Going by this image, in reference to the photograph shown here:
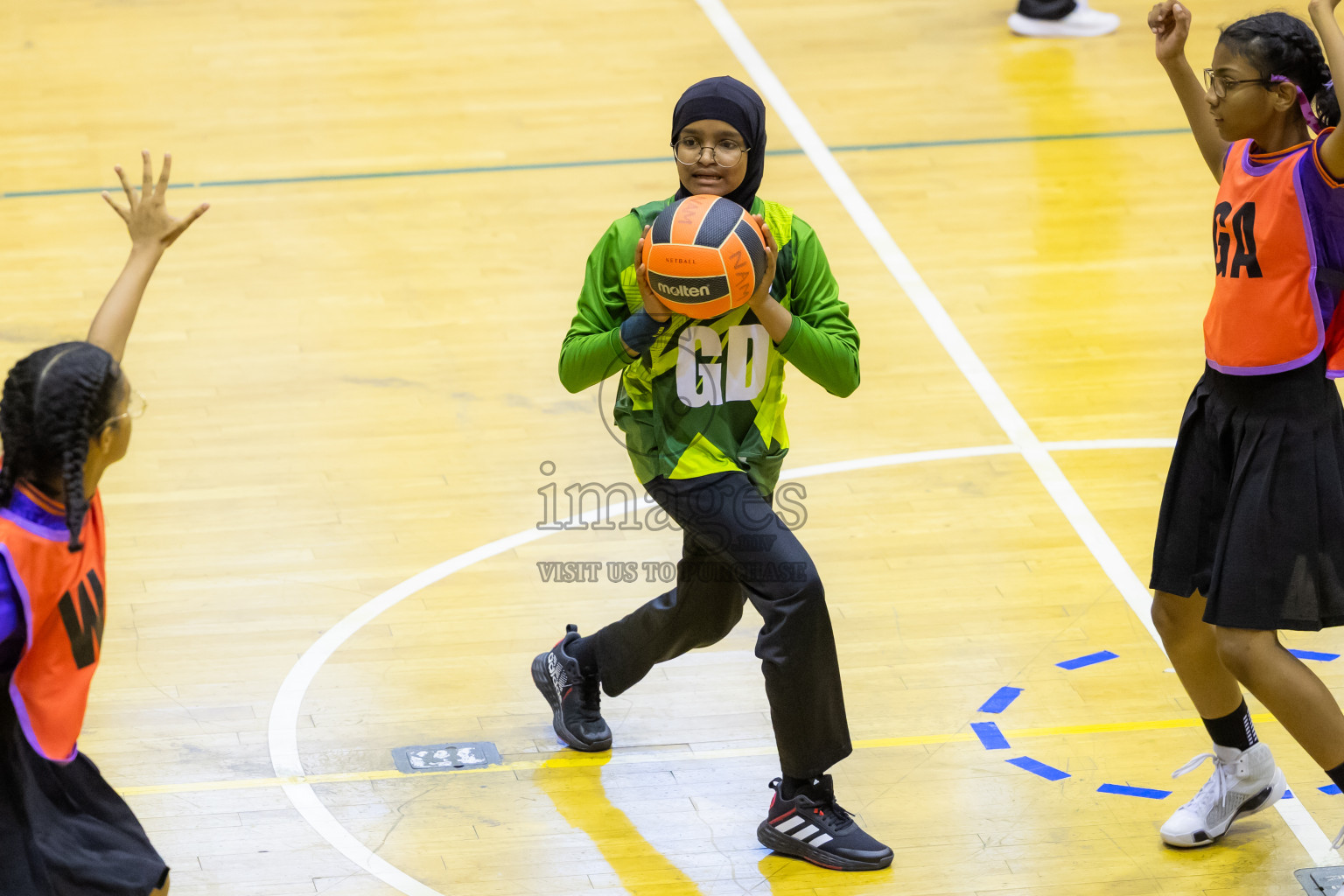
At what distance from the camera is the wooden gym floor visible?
14.8 ft

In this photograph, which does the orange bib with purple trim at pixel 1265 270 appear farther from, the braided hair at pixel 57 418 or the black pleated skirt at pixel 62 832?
the black pleated skirt at pixel 62 832

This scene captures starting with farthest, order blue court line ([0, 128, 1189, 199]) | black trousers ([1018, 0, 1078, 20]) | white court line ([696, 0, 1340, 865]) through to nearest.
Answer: black trousers ([1018, 0, 1078, 20]) < blue court line ([0, 128, 1189, 199]) < white court line ([696, 0, 1340, 865])

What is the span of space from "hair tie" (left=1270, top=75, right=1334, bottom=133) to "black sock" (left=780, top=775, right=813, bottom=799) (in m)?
1.97

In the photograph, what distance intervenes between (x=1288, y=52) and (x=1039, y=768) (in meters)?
2.04

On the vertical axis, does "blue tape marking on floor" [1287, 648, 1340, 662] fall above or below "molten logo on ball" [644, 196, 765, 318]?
below

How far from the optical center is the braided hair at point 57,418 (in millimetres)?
2969

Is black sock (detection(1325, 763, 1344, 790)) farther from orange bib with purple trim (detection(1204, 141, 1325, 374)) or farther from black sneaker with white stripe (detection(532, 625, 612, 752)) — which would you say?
black sneaker with white stripe (detection(532, 625, 612, 752))

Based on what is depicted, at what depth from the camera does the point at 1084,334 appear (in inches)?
Answer: 305

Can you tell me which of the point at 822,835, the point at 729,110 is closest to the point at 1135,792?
the point at 822,835

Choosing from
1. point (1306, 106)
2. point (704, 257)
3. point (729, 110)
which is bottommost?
point (704, 257)

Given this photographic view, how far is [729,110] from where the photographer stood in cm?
402

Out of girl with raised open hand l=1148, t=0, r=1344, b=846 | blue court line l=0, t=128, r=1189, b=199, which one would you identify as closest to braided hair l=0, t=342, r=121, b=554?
girl with raised open hand l=1148, t=0, r=1344, b=846

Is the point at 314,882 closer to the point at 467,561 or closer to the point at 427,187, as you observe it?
the point at 467,561

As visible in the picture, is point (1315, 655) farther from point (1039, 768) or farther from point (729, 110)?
point (729, 110)
